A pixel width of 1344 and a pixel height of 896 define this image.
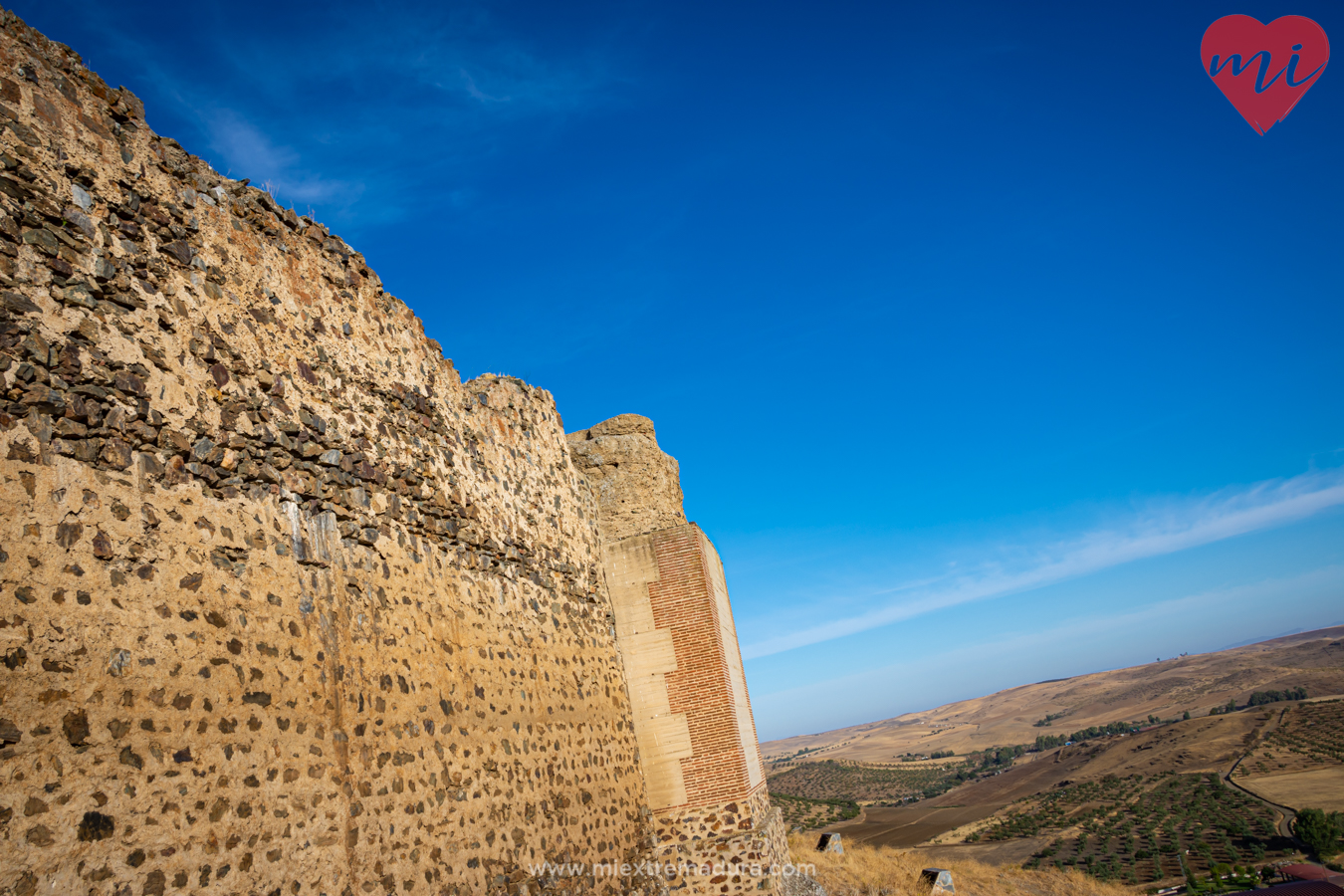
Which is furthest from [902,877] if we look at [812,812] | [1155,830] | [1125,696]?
[1125,696]

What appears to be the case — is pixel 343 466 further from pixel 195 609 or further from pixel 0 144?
pixel 0 144

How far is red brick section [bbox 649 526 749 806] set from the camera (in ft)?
34.0

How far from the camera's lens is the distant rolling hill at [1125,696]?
8575 cm

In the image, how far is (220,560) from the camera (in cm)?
434

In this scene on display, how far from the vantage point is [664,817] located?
10258mm

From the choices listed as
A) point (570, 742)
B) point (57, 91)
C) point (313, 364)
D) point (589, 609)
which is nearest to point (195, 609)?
point (313, 364)

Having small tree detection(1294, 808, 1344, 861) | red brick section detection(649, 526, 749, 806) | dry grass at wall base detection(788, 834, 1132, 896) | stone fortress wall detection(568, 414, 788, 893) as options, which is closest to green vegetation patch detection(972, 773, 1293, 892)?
small tree detection(1294, 808, 1344, 861)

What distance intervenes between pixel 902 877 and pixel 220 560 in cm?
1529

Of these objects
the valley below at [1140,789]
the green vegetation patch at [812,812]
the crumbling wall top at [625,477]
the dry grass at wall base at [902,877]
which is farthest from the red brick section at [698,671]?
the green vegetation patch at [812,812]

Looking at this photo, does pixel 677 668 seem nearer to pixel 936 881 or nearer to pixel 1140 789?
pixel 936 881

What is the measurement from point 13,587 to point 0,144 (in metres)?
2.18

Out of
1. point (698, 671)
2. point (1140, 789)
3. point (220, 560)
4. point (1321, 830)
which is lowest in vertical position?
point (1140, 789)

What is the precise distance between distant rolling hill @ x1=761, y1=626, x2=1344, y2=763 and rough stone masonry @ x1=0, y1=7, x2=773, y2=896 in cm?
8474

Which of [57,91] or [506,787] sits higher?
[57,91]
